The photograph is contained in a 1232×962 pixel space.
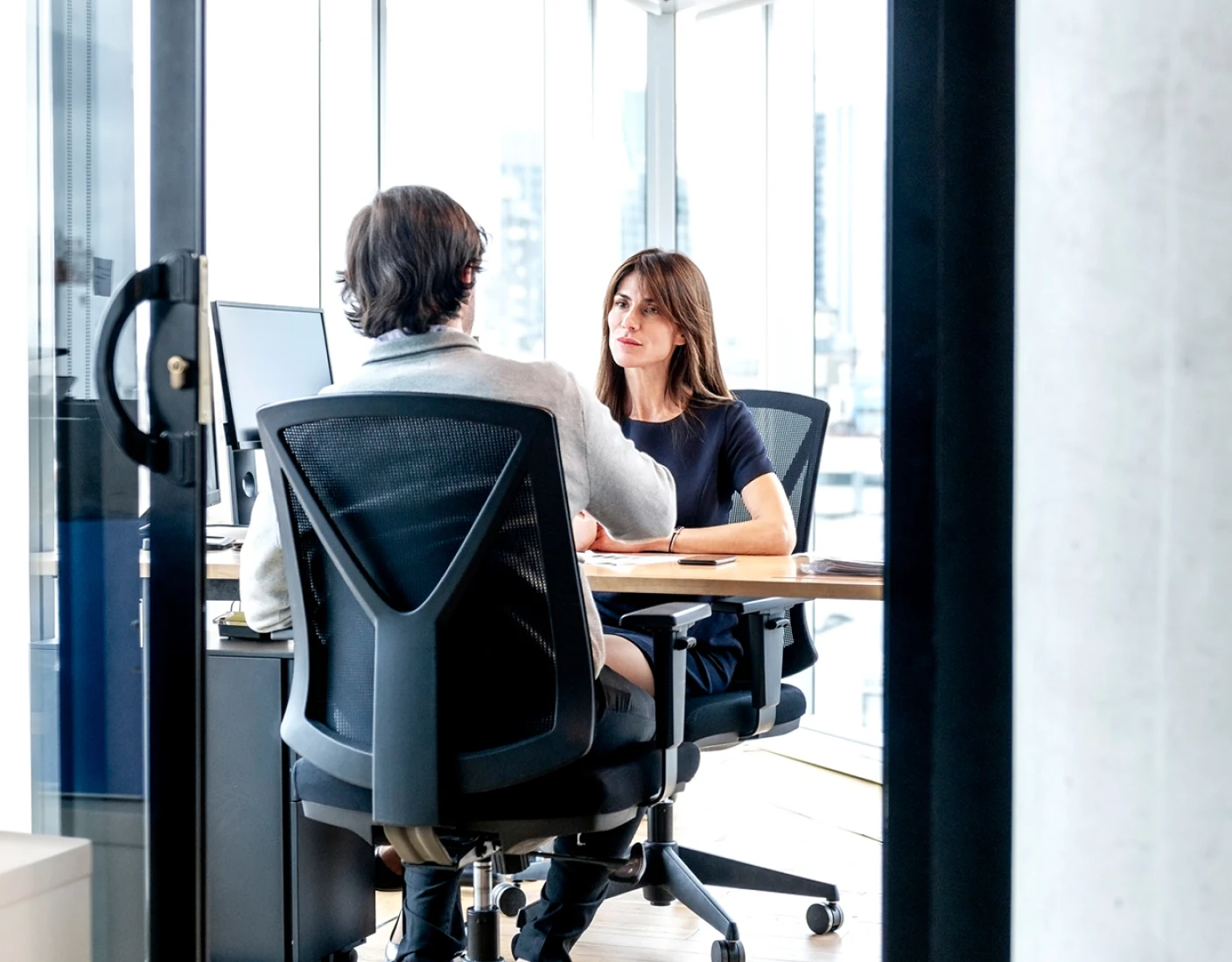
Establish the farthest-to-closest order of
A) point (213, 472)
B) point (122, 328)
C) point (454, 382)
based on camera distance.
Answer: point (213, 472), point (454, 382), point (122, 328)

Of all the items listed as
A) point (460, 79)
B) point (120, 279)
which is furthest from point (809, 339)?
point (120, 279)

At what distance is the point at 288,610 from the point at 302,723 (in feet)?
0.91

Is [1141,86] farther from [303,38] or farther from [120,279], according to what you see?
[303,38]

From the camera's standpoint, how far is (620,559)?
8.34 feet

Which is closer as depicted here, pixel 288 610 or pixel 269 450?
pixel 269 450

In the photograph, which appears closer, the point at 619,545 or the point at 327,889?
the point at 327,889

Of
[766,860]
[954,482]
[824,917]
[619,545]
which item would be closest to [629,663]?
[619,545]

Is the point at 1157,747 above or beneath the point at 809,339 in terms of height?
beneath

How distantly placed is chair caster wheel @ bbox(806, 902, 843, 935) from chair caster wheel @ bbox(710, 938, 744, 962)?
285 mm

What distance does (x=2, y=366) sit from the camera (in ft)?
5.16

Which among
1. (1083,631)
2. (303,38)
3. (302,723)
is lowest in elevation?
(302,723)

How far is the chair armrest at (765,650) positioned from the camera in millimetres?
2387

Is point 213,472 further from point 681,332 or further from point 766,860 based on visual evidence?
point 766,860

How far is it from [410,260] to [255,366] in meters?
0.87
